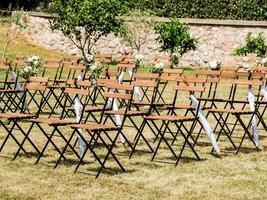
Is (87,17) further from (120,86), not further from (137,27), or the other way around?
(120,86)

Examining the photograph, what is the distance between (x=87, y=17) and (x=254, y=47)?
5.37 metres

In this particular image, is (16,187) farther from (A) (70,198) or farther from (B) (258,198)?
(B) (258,198)

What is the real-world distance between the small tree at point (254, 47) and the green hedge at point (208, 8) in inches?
67.8

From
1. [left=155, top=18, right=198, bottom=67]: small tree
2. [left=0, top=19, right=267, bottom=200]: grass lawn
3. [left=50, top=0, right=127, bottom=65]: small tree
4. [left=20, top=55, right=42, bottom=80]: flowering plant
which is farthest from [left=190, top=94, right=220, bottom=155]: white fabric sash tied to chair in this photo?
[left=50, top=0, right=127, bottom=65]: small tree

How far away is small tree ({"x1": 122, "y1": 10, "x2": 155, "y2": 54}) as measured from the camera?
2378 cm

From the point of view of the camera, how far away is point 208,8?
976 inches

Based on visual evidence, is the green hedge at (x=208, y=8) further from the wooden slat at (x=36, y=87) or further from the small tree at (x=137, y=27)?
the wooden slat at (x=36, y=87)

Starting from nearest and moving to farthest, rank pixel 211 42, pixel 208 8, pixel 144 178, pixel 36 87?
pixel 144 178 → pixel 36 87 → pixel 211 42 → pixel 208 8

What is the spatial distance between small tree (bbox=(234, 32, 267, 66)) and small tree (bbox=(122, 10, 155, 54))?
10.4 feet

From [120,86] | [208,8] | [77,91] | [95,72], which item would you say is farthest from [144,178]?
[208,8]

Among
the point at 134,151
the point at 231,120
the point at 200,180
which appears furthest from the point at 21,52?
the point at 200,180

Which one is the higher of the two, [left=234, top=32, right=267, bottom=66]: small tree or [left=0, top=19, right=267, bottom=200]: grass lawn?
[left=0, top=19, right=267, bottom=200]: grass lawn

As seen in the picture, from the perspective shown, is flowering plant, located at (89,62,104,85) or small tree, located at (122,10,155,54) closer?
flowering plant, located at (89,62,104,85)

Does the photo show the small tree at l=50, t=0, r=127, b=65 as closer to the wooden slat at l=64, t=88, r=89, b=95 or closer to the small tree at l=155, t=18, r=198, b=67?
the small tree at l=155, t=18, r=198, b=67
